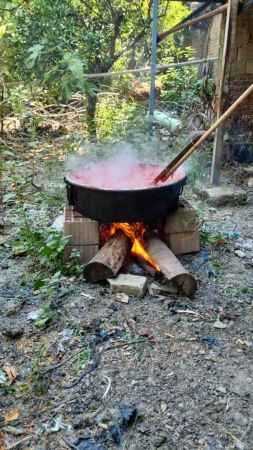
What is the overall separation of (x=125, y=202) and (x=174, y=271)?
583 millimetres

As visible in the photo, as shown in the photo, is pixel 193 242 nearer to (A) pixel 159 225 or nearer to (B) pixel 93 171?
(A) pixel 159 225

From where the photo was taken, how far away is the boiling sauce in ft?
9.66

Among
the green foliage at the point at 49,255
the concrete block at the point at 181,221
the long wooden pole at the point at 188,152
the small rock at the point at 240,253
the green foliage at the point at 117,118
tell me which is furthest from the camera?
the green foliage at the point at 117,118

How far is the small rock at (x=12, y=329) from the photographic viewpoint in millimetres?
2273

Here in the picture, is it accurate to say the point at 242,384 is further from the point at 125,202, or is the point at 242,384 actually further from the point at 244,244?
the point at 244,244

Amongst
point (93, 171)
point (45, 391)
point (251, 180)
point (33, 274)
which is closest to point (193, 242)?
point (93, 171)

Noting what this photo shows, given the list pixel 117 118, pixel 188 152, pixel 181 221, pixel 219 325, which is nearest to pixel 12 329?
pixel 219 325

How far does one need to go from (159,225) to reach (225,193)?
189 centimetres

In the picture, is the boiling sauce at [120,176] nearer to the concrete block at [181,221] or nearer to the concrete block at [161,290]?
the concrete block at [181,221]

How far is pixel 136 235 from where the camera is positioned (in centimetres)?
299

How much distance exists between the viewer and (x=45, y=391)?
1875 mm

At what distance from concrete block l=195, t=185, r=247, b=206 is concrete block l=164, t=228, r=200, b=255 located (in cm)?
159

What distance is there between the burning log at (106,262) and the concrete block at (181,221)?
0.44 m

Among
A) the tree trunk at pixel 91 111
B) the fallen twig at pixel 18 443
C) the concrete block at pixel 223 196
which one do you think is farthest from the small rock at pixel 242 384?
the tree trunk at pixel 91 111
